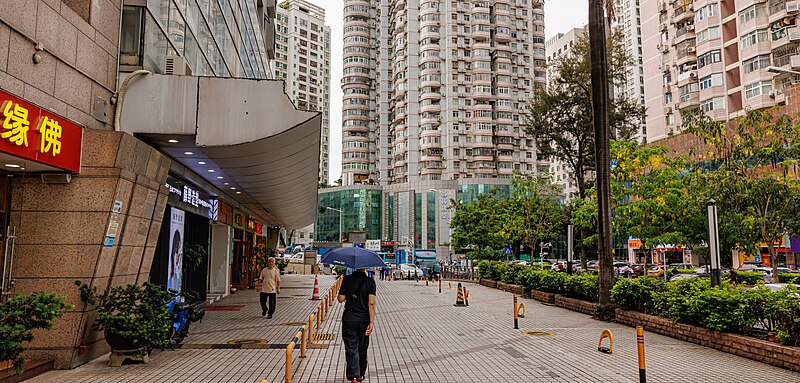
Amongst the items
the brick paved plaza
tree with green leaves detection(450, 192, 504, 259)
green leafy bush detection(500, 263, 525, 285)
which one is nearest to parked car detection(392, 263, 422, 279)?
tree with green leaves detection(450, 192, 504, 259)

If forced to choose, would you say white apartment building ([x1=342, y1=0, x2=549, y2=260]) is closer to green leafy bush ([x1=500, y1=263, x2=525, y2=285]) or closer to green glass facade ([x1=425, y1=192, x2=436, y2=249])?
green glass facade ([x1=425, y1=192, x2=436, y2=249])

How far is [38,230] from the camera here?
9117mm

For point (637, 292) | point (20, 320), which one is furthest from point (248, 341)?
point (637, 292)

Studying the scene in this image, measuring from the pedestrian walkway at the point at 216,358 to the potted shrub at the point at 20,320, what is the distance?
141cm

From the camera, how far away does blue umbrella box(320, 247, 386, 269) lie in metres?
9.03

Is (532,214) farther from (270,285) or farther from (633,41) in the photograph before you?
(633,41)

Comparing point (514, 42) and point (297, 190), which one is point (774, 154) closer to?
point (297, 190)

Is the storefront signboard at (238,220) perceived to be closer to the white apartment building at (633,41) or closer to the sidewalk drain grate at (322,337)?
the sidewalk drain grate at (322,337)

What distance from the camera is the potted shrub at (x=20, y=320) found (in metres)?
6.84

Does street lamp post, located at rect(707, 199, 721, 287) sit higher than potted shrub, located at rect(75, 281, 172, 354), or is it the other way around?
street lamp post, located at rect(707, 199, 721, 287)

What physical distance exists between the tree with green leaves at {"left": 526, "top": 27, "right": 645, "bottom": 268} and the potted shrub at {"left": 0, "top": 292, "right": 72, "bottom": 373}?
28484 millimetres

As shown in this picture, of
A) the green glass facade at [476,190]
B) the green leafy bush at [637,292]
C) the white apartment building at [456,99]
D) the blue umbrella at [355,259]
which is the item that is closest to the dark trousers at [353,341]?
the blue umbrella at [355,259]

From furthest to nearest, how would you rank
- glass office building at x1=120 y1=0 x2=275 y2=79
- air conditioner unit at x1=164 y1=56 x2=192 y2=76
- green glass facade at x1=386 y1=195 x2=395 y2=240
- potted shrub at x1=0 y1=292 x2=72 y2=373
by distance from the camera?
1. green glass facade at x1=386 y1=195 x2=395 y2=240
2. air conditioner unit at x1=164 y1=56 x2=192 y2=76
3. glass office building at x1=120 y1=0 x2=275 y2=79
4. potted shrub at x1=0 y1=292 x2=72 y2=373

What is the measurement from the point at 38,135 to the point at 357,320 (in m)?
5.35
